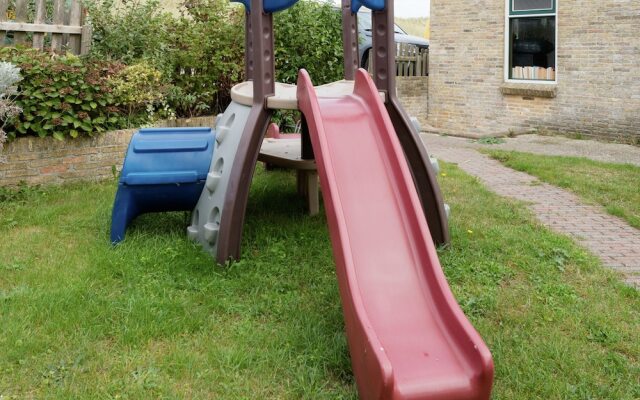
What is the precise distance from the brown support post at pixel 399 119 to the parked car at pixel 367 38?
23.0 feet

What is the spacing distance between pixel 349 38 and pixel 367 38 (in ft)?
22.9

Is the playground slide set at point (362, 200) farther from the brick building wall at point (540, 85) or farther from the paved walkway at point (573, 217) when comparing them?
the brick building wall at point (540, 85)

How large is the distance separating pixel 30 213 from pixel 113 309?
101 inches

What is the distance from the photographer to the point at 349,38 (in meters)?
6.00

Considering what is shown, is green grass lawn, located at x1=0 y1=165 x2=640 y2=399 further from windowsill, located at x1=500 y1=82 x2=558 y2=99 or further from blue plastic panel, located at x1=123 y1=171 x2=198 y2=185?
windowsill, located at x1=500 y1=82 x2=558 y2=99

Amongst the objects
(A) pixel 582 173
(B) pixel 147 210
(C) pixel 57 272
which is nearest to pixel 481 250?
(B) pixel 147 210

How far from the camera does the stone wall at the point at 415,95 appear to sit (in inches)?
533

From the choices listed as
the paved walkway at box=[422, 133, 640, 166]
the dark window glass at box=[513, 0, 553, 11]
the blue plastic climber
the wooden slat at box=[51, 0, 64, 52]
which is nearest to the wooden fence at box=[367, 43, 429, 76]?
the paved walkway at box=[422, 133, 640, 166]

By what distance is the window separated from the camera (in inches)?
466

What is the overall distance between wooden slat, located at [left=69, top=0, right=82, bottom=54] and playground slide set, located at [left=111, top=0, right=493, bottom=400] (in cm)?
311

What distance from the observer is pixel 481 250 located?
15.9ft

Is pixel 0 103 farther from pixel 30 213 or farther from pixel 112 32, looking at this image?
pixel 112 32

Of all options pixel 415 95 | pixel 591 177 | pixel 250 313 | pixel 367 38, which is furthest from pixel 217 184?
pixel 415 95

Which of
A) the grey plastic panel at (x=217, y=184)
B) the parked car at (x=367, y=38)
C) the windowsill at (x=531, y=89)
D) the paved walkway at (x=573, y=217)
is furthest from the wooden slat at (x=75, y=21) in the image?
the windowsill at (x=531, y=89)
